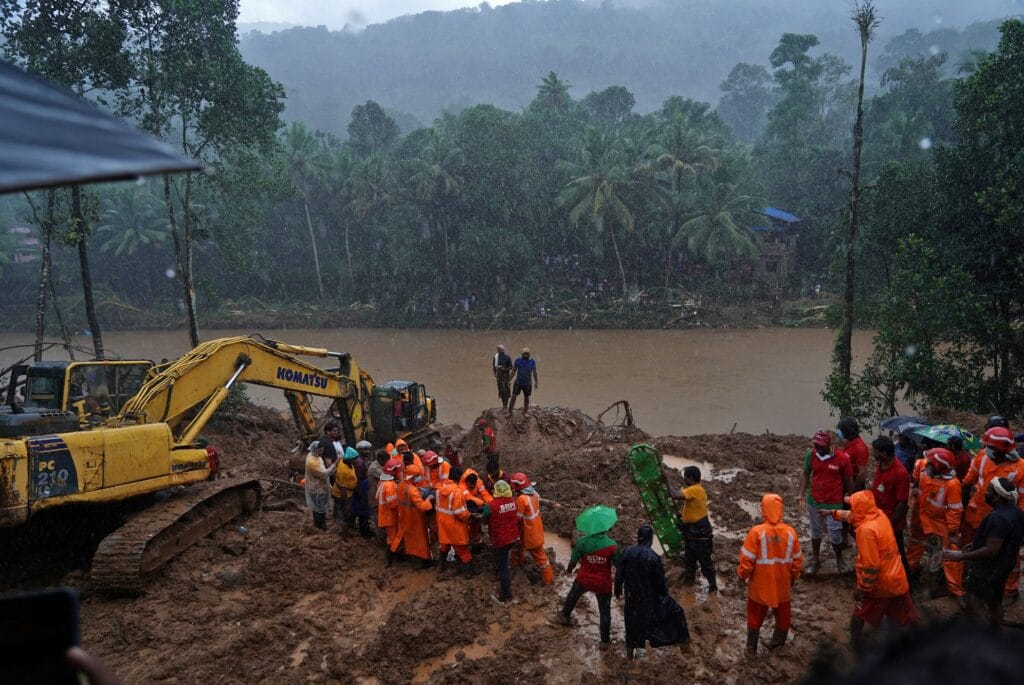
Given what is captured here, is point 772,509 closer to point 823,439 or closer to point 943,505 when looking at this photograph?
point 823,439

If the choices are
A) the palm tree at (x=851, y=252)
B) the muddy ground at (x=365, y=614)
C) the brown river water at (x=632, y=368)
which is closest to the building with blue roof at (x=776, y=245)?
the brown river water at (x=632, y=368)

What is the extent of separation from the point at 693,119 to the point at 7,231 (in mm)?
48470

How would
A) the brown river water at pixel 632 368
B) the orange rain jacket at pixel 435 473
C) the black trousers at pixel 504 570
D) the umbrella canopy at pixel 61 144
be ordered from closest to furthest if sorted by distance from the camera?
the umbrella canopy at pixel 61 144 → the black trousers at pixel 504 570 → the orange rain jacket at pixel 435 473 → the brown river water at pixel 632 368

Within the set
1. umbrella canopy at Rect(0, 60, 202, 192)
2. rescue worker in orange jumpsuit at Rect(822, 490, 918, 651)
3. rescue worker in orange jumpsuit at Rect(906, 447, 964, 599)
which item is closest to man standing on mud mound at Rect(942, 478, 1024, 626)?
rescue worker in orange jumpsuit at Rect(906, 447, 964, 599)

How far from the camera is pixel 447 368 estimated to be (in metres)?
28.8

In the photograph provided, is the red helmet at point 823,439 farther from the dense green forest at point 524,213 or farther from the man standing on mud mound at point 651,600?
the dense green forest at point 524,213

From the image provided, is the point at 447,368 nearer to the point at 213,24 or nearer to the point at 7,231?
the point at 213,24

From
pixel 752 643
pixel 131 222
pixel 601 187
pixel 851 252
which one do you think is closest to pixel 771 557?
pixel 752 643

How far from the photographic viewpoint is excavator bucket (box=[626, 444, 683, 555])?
846 centimetres

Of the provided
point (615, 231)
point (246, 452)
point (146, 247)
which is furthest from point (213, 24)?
point (146, 247)

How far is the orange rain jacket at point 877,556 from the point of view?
5.84m

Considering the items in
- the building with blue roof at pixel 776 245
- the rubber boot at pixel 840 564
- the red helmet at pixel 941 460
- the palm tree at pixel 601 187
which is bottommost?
the rubber boot at pixel 840 564

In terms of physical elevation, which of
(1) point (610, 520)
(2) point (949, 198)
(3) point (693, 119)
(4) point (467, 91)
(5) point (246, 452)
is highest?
(4) point (467, 91)

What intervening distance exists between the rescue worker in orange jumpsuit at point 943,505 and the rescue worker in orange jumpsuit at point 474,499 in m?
4.60
